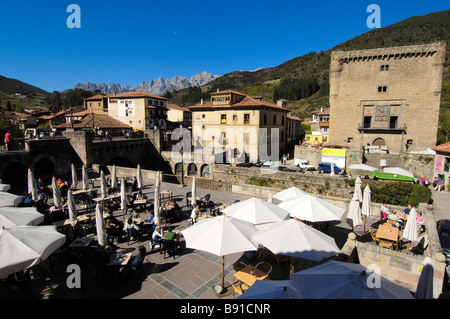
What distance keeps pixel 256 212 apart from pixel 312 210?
2.45 meters

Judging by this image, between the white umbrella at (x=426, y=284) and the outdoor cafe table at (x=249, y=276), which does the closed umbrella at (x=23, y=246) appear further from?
the white umbrella at (x=426, y=284)

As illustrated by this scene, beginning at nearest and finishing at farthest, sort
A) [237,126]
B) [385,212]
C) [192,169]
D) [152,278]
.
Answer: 1. [152,278]
2. [385,212]
3. [192,169]
4. [237,126]

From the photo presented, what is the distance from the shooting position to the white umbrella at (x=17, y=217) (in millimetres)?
7859

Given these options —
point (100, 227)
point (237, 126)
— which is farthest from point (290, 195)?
point (237, 126)

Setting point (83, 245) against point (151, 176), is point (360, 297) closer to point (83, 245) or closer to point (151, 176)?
point (83, 245)

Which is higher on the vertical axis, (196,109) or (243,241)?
(196,109)

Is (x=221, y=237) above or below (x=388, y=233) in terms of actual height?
above

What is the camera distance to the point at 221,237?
6.82 meters

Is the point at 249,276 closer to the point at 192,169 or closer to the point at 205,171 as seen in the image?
the point at 205,171

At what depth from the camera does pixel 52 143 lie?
2456 centimetres

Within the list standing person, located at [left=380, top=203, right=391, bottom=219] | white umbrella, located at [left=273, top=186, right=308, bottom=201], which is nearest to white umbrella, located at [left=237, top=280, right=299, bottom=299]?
white umbrella, located at [left=273, top=186, right=308, bottom=201]

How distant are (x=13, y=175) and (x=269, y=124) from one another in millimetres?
34529

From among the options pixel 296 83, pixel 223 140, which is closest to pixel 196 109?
pixel 223 140

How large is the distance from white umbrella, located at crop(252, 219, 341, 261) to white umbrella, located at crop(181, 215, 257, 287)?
0.50 metres
